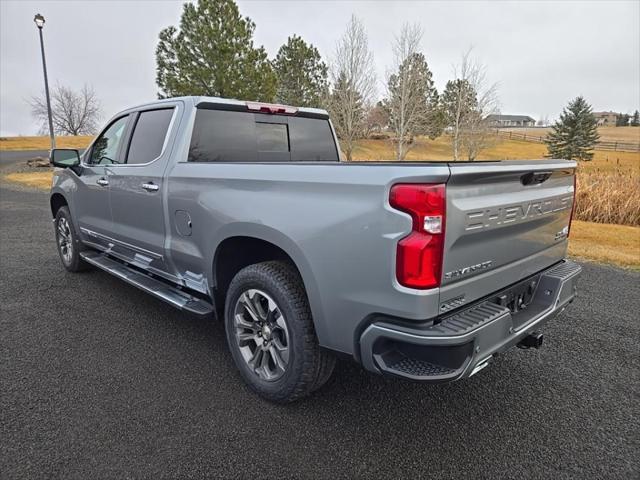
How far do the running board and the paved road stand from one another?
16.1 inches

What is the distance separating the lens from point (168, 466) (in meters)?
2.13

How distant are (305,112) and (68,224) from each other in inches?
128

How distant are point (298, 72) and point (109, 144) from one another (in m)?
29.9

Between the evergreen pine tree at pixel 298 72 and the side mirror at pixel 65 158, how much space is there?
28172 mm

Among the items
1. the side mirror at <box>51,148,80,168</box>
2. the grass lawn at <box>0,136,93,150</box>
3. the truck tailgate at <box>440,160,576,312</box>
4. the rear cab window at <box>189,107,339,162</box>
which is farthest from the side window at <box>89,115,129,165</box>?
the grass lawn at <box>0,136,93,150</box>

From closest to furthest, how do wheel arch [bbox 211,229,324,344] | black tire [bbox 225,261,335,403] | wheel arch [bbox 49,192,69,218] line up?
wheel arch [bbox 211,229,324,344] → black tire [bbox 225,261,335,403] → wheel arch [bbox 49,192,69,218]

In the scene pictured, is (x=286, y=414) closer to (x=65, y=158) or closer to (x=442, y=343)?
(x=442, y=343)

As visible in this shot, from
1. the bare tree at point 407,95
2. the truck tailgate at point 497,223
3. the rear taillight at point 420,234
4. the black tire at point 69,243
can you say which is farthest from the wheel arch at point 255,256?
the bare tree at point 407,95

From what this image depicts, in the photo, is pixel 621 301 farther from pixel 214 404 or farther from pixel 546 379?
pixel 214 404

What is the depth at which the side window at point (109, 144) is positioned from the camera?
13.6 ft

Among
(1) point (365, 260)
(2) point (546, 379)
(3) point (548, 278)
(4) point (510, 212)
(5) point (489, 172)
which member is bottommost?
(2) point (546, 379)

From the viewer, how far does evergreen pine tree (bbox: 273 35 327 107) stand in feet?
104

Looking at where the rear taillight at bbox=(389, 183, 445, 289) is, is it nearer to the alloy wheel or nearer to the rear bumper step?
the rear bumper step

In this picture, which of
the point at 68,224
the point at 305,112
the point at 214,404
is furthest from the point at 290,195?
the point at 68,224
